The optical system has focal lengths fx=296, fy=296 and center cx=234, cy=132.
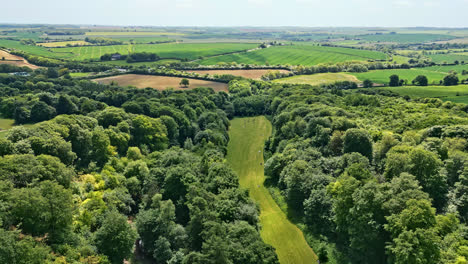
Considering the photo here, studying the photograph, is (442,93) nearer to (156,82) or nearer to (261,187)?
(261,187)

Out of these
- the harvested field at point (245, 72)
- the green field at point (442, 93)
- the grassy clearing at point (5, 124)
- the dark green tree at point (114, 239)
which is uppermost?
the harvested field at point (245, 72)

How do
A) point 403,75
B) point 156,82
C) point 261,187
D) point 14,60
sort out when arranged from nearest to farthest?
1. point 261,187
2. point 156,82
3. point 403,75
4. point 14,60

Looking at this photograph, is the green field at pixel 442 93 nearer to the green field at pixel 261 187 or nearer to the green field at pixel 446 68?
the green field at pixel 446 68

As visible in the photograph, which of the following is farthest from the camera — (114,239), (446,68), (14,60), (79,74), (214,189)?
(446,68)

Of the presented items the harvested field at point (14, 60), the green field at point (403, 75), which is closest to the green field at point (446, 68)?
the green field at point (403, 75)

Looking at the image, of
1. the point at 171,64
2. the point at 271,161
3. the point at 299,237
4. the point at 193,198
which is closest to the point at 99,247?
the point at 193,198

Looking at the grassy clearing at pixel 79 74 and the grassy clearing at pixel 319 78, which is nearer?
the grassy clearing at pixel 79 74

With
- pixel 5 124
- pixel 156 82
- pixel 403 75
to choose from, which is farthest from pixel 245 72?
pixel 5 124
